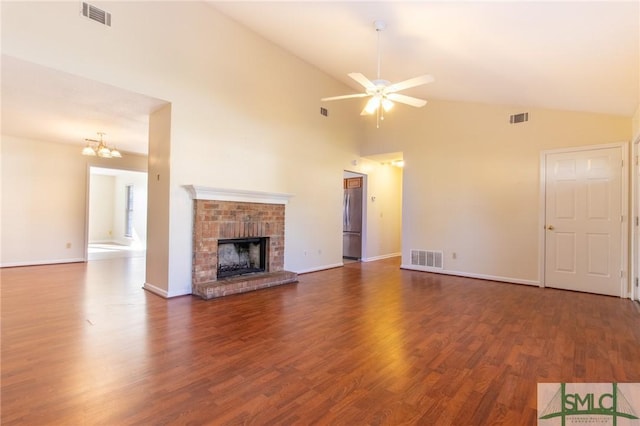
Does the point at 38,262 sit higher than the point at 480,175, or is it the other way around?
the point at 480,175

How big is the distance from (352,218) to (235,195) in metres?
3.96

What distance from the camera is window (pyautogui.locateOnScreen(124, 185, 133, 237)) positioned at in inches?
421

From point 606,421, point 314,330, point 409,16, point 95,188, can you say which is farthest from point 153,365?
point 95,188

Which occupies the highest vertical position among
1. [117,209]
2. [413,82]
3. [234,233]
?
[413,82]

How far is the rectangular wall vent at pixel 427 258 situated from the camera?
245 inches

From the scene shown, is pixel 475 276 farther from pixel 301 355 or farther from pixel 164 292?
pixel 164 292

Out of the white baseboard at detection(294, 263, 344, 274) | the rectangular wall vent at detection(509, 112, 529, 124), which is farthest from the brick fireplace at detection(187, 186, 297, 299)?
the rectangular wall vent at detection(509, 112, 529, 124)

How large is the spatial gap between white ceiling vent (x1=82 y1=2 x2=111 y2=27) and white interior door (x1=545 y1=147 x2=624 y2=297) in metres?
6.33

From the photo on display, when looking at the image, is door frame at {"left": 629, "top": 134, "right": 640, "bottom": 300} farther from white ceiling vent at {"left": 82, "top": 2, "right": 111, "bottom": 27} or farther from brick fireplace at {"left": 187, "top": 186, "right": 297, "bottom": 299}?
white ceiling vent at {"left": 82, "top": 2, "right": 111, "bottom": 27}

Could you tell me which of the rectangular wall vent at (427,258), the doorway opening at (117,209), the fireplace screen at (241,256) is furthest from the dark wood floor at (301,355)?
the doorway opening at (117,209)

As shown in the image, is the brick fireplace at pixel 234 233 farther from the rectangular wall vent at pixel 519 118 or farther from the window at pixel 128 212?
the window at pixel 128 212

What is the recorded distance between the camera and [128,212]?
1080 centimetres

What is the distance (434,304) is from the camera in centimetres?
405

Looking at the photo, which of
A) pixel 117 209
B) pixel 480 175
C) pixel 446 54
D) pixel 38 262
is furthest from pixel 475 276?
pixel 117 209
